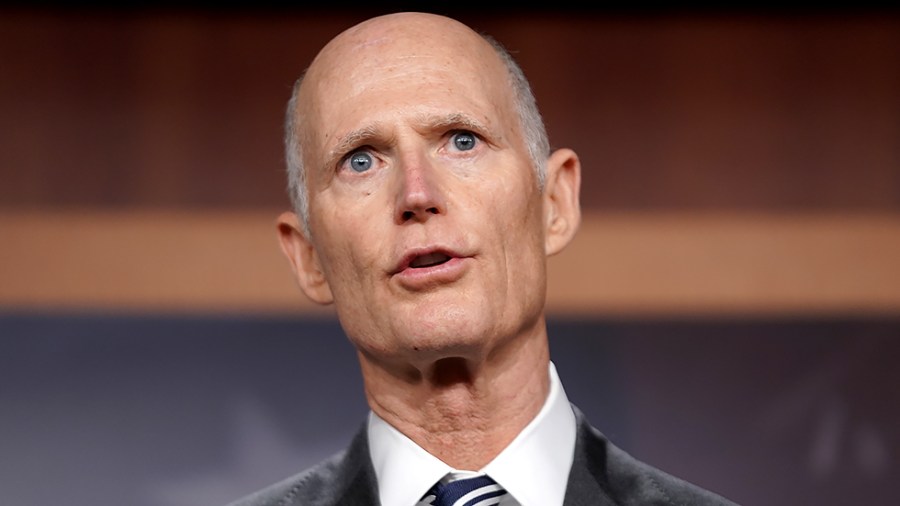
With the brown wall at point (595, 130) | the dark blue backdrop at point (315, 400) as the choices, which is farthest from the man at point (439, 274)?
the brown wall at point (595, 130)

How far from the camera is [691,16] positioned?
8.64 ft

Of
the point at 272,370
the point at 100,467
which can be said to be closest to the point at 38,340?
the point at 100,467

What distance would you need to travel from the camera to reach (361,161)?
1627 millimetres

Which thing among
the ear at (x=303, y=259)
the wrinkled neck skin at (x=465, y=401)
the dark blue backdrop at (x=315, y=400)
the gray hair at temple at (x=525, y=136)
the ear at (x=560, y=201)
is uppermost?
the gray hair at temple at (x=525, y=136)

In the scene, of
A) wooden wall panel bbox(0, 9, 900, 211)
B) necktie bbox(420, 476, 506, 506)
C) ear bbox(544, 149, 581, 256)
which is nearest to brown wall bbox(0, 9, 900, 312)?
wooden wall panel bbox(0, 9, 900, 211)

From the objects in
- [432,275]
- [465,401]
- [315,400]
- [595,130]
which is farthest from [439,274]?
[595,130]

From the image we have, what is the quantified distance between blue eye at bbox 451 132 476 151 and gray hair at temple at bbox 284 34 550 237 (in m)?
0.10

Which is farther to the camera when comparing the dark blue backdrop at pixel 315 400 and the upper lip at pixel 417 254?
the dark blue backdrop at pixel 315 400

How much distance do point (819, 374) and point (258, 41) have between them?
1.22m

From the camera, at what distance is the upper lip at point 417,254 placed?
1524 mm

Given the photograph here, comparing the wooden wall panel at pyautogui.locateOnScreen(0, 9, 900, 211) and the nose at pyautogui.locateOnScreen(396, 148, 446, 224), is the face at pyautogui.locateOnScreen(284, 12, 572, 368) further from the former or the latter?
the wooden wall panel at pyautogui.locateOnScreen(0, 9, 900, 211)

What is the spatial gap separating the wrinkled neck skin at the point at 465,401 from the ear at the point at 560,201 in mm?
153

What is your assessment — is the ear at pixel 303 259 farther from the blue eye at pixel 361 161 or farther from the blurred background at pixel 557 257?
the blurred background at pixel 557 257

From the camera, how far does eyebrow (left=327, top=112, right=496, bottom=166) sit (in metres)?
1.60
